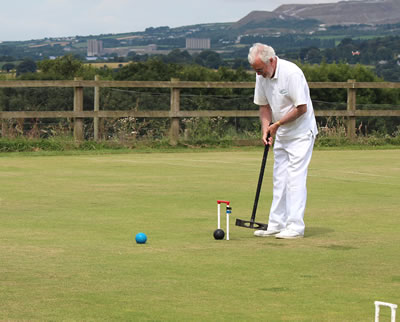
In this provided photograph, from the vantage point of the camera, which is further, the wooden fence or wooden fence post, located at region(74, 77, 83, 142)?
wooden fence post, located at region(74, 77, 83, 142)

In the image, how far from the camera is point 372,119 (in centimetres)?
2470

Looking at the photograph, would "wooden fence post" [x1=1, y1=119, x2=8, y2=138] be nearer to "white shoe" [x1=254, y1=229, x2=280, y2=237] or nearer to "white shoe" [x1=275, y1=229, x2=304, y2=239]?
"white shoe" [x1=254, y1=229, x2=280, y2=237]

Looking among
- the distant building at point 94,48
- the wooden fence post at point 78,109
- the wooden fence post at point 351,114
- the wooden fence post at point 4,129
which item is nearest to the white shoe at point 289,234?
the wooden fence post at point 78,109

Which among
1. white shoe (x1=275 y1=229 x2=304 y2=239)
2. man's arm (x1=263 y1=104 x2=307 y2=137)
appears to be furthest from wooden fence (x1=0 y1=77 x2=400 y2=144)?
white shoe (x1=275 y1=229 x2=304 y2=239)

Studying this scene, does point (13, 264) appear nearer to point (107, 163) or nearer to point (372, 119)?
point (107, 163)

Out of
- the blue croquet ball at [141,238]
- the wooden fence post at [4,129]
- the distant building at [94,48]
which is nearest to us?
the blue croquet ball at [141,238]

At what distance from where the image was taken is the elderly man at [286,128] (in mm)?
8680

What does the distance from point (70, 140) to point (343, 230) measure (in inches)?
500

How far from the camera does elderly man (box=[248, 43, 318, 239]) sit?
8.68 meters

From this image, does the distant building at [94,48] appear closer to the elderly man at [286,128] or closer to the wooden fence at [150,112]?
the wooden fence at [150,112]

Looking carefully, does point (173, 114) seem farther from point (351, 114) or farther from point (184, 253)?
point (184, 253)

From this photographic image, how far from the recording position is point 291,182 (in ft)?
29.2

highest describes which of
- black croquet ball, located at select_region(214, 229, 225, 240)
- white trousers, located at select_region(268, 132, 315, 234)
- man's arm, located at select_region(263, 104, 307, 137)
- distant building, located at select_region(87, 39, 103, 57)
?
man's arm, located at select_region(263, 104, 307, 137)

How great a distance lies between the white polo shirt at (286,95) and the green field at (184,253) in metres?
1.03
